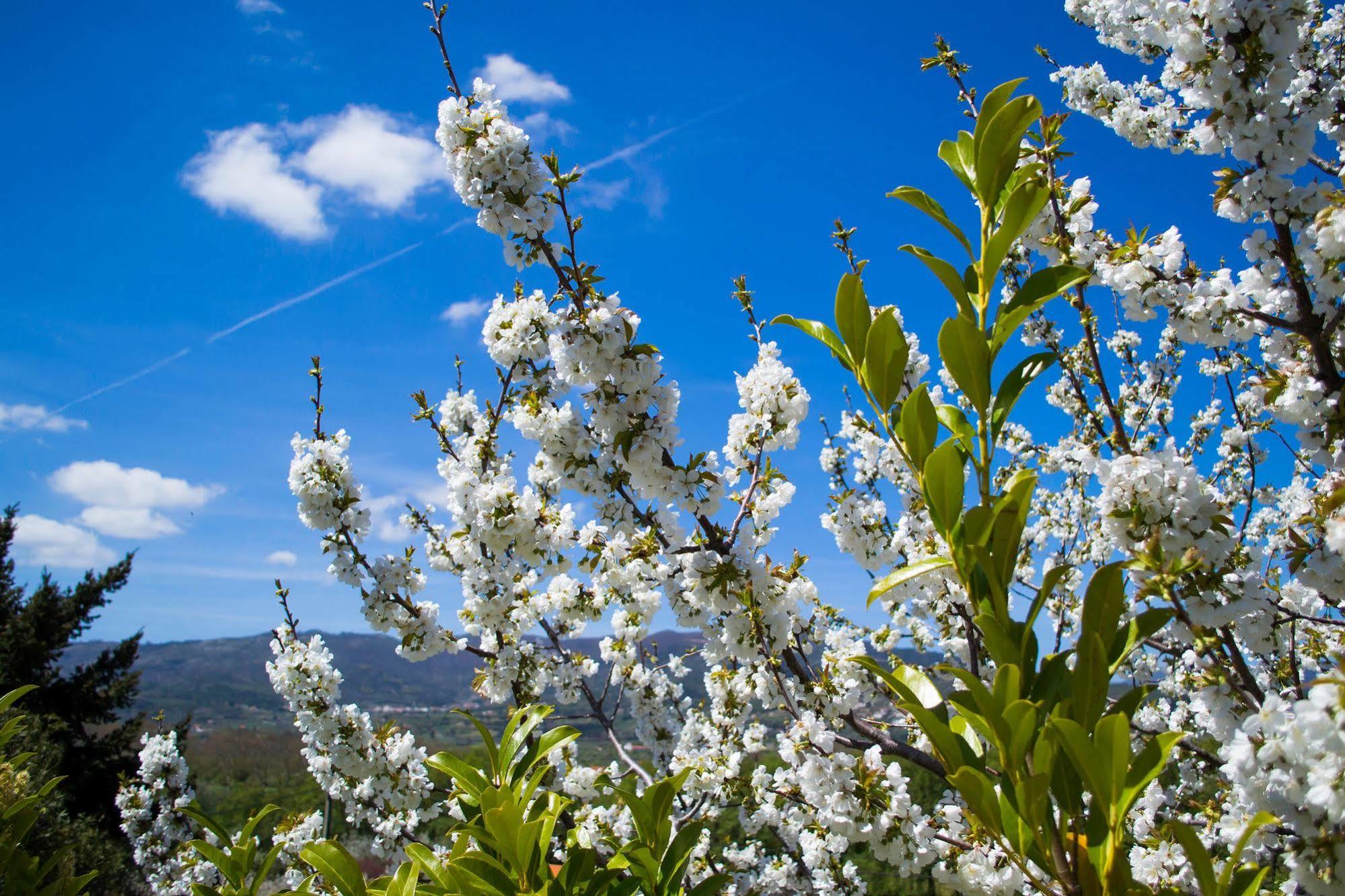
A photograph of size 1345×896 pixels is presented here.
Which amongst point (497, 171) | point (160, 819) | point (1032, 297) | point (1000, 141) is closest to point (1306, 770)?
point (1032, 297)

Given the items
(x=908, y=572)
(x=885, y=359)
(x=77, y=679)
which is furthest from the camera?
(x=77, y=679)

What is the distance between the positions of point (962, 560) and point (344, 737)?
4.77 metres

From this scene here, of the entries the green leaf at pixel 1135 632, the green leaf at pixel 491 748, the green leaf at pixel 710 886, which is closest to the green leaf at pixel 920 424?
the green leaf at pixel 1135 632

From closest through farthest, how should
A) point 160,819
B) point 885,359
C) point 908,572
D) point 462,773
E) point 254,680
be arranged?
point 908,572, point 885,359, point 462,773, point 160,819, point 254,680

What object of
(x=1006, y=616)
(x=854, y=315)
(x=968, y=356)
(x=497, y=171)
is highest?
(x=497, y=171)

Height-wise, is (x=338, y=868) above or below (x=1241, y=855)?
below

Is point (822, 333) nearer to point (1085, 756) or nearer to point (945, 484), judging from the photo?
point (945, 484)

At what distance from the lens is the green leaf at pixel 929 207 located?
1478 mm

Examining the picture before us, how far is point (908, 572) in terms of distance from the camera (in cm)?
138

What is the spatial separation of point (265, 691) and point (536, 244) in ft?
→ 428

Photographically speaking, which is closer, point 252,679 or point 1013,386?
point 1013,386

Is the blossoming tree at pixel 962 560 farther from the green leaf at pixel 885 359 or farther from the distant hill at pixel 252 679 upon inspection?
the distant hill at pixel 252 679

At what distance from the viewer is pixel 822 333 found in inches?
71.2

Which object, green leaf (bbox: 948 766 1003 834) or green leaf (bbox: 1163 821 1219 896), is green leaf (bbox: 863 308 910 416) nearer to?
green leaf (bbox: 948 766 1003 834)
